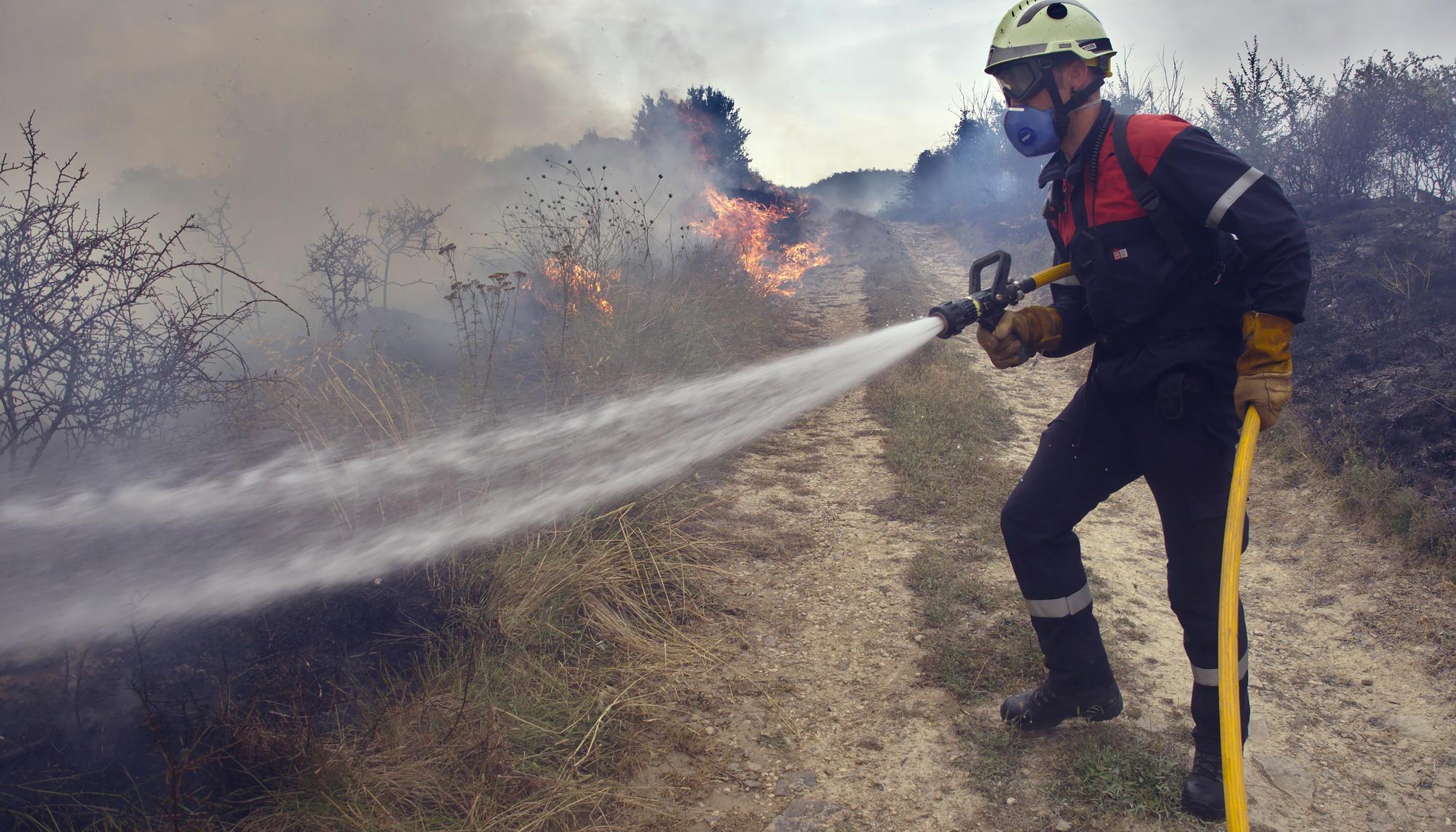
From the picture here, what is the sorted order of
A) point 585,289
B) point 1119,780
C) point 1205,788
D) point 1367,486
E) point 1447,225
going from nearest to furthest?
point 1205,788, point 1119,780, point 1367,486, point 585,289, point 1447,225

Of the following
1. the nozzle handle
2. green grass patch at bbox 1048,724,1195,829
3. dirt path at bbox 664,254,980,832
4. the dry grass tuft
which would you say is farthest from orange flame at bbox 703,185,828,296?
green grass patch at bbox 1048,724,1195,829

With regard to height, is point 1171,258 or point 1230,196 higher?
point 1230,196

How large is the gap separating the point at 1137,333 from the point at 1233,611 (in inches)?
36.5

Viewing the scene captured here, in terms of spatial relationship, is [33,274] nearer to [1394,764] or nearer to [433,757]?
[433,757]

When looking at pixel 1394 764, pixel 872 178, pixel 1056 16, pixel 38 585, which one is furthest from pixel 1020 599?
pixel 872 178

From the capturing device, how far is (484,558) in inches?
142

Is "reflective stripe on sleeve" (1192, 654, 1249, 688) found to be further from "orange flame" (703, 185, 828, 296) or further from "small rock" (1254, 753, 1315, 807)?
"orange flame" (703, 185, 828, 296)

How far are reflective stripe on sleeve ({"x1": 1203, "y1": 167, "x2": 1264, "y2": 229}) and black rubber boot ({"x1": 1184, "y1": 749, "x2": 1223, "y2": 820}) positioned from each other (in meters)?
1.73

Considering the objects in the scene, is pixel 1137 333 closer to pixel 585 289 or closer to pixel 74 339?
pixel 74 339

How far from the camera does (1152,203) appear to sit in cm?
243

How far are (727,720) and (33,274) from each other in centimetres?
377

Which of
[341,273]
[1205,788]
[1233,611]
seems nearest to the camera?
[1233,611]

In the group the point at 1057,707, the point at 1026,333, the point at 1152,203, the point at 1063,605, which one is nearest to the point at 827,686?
the point at 1057,707

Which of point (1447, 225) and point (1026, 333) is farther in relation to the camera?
point (1447, 225)
